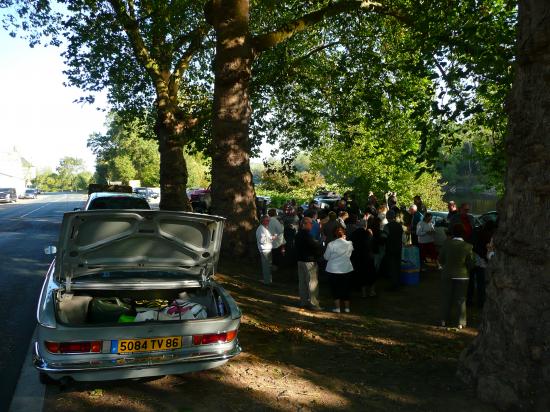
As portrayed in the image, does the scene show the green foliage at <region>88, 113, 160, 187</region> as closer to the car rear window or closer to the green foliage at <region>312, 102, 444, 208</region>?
the green foliage at <region>312, 102, 444, 208</region>

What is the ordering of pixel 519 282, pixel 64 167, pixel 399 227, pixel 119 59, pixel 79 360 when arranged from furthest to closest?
pixel 64 167 → pixel 119 59 → pixel 399 227 → pixel 519 282 → pixel 79 360

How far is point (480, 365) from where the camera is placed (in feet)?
15.3

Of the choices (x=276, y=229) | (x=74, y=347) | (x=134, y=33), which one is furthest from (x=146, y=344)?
(x=134, y=33)

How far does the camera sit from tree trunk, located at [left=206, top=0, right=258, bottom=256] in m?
11.2

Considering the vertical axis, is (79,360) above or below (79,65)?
below

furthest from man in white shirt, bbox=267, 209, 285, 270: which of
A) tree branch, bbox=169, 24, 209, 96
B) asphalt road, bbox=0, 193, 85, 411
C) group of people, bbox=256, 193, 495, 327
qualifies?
tree branch, bbox=169, 24, 209, 96

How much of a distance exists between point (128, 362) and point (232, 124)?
776 cm

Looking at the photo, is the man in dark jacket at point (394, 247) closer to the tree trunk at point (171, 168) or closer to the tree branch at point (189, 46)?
the tree trunk at point (171, 168)

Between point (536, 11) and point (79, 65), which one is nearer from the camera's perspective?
point (536, 11)

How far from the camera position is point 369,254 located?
366 inches

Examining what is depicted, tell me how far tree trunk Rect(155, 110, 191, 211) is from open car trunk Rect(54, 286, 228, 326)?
11.1 meters

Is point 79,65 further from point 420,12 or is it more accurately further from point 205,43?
point 420,12

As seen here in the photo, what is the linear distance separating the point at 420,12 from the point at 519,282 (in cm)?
818

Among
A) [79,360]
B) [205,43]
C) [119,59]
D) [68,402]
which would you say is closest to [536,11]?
[79,360]
